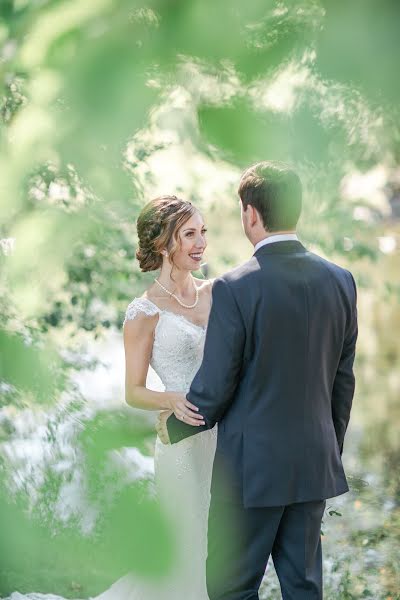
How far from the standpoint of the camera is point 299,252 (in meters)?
1.84

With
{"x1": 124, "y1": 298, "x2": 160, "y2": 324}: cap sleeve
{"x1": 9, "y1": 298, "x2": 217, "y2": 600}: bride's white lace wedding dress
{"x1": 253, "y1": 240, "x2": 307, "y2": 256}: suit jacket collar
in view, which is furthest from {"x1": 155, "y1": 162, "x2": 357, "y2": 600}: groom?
{"x1": 124, "y1": 298, "x2": 160, "y2": 324}: cap sleeve

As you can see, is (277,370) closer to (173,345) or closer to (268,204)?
(268,204)

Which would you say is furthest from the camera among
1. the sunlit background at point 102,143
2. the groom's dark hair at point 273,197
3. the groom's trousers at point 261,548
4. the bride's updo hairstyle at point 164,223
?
the bride's updo hairstyle at point 164,223

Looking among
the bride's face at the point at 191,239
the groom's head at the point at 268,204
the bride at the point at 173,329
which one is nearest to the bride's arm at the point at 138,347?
the bride at the point at 173,329

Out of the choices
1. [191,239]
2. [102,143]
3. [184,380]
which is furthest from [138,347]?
[102,143]

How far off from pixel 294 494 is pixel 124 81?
1.12m

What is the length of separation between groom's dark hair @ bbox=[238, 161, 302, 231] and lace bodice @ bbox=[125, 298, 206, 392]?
2.03 feet

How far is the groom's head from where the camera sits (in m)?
1.74

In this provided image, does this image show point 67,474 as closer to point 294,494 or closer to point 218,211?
point 294,494

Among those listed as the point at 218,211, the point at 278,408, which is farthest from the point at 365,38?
the point at 218,211

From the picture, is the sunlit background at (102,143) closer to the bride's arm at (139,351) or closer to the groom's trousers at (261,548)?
the groom's trousers at (261,548)

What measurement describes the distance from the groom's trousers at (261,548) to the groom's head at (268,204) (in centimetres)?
62

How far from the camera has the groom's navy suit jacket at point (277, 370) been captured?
5.88 ft

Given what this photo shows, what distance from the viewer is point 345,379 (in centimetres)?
200
